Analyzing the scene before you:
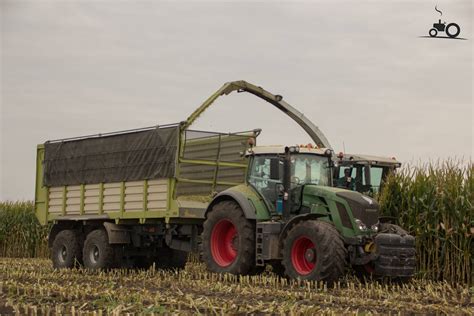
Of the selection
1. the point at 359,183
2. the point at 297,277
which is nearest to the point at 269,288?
the point at 297,277

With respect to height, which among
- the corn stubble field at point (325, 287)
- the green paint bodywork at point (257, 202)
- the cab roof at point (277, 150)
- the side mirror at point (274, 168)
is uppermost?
the cab roof at point (277, 150)

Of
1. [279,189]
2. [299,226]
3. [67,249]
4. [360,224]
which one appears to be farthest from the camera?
[67,249]

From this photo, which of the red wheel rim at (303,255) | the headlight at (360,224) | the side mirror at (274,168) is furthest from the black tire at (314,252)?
the side mirror at (274,168)

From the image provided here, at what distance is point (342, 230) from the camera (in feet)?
41.7

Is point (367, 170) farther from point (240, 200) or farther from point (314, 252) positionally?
point (314, 252)

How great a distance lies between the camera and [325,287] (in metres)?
11.4

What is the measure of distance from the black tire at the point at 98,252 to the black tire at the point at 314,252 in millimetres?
4822

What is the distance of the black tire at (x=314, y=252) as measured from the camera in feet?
39.5

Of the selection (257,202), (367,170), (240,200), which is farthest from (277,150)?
(367,170)

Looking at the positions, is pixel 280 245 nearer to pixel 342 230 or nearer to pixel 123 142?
pixel 342 230

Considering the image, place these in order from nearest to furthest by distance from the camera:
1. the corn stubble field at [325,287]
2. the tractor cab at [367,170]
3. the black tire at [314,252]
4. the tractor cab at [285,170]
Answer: the corn stubble field at [325,287] < the black tire at [314,252] < the tractor cab at [285,170] < the tractor cab at [367,170]

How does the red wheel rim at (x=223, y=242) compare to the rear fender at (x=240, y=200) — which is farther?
the red wheel rim at (x=223, y=242)

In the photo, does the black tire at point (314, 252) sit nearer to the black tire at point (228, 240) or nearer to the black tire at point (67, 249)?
the black tire at point (228, 240)

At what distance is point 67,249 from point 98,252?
124cm
